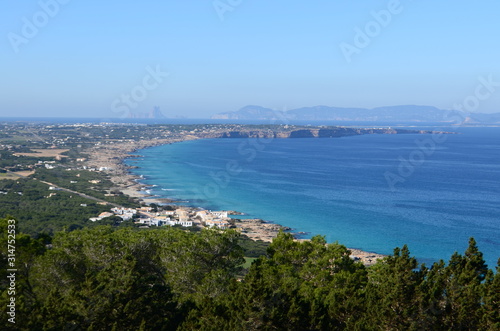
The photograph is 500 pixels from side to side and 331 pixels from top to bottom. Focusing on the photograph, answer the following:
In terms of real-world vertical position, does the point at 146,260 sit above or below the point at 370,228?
above

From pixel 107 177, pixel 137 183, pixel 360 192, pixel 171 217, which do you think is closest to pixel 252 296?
pixel 171 217

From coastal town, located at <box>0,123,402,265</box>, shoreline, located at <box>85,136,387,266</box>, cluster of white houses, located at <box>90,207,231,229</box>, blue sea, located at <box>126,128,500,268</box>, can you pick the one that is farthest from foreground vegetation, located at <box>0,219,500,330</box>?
cluster of white houses, located at <box>90,207,231,229</box>

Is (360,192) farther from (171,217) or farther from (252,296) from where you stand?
→ (252,296)

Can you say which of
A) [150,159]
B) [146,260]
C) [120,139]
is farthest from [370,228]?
[120,139]

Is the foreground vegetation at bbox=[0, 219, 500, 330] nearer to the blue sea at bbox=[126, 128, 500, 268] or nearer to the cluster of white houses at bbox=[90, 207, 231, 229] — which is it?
the blue sea at bbox=[126, 128, 500, 268]

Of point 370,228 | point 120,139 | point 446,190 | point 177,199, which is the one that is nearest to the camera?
point 370,228

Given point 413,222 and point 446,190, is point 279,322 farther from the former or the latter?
point 446,190
